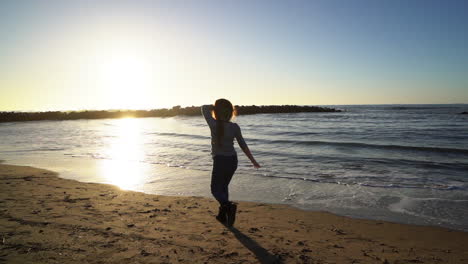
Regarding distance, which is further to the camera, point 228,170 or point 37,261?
point 228,170

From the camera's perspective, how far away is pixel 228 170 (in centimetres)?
488

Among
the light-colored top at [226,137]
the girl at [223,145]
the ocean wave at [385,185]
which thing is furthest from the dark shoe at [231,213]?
the ocean wave at [385,185]

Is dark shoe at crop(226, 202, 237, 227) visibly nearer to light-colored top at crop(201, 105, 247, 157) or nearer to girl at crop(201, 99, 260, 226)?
girl at crop(201, 99, 260, 226)

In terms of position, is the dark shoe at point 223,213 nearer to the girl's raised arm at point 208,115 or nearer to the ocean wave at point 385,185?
the girl's raised arm at point 208,115

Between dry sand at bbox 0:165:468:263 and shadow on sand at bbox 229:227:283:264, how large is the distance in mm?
11

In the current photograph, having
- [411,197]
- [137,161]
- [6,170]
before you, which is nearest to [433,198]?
[411,197]

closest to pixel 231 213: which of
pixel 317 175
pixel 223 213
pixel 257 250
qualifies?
pixel 223 213

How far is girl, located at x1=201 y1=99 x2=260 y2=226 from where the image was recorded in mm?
4691

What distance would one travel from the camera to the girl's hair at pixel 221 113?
4.67m

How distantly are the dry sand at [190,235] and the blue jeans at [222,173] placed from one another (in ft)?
1.86

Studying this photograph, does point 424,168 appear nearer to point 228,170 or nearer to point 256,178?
point 256,178

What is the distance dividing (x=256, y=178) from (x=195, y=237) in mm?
5142

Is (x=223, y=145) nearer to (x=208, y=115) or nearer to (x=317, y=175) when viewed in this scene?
(x=208, y=115)

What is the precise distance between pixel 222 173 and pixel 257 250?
4.37ft
